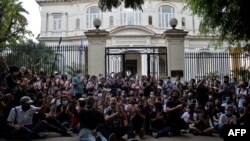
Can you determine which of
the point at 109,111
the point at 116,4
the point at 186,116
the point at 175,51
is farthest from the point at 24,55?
the point at 116,4

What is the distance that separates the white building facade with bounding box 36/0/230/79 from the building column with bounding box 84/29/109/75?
2477 centimetres

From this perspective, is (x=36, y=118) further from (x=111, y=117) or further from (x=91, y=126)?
(x=91, y=126)

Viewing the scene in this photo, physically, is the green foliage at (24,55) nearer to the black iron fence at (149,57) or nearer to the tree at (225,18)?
the black iron fence at (149,57)

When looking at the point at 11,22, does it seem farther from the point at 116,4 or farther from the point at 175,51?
the point at 116,4

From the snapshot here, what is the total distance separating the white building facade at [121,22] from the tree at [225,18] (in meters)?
28.3

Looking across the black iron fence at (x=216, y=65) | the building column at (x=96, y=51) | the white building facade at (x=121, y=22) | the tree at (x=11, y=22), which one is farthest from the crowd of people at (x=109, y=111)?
the white building facade at (x=121, y=22)

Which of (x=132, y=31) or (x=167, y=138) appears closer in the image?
(x=167, y=138)

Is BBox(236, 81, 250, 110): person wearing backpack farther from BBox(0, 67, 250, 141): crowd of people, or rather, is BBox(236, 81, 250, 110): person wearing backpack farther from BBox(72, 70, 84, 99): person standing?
BBox(72, 70, 84, 99): person standing

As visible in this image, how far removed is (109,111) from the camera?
39.3ft

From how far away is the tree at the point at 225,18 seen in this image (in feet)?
36.8

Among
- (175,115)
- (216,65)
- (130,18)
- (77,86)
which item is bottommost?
(175,115)

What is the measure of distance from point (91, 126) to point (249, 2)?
5.76 m

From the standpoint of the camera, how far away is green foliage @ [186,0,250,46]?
11.2m

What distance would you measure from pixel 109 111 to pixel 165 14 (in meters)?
36.3
